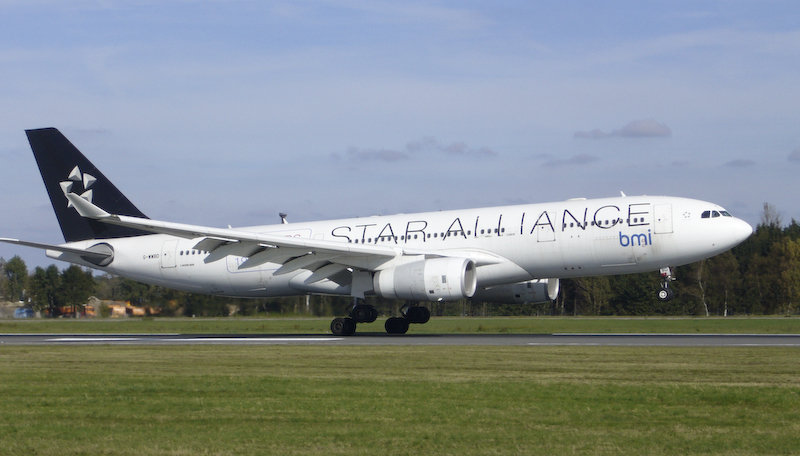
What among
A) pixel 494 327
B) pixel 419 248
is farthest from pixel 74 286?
pixel 419 248

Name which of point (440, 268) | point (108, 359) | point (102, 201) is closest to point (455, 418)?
point (108, 359)

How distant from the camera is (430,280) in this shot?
2723cm

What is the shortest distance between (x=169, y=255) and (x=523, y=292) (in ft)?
47.4

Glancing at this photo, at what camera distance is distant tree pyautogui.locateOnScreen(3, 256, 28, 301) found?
8984cm

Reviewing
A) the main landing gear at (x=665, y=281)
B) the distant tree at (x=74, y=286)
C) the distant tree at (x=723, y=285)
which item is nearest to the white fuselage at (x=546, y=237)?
the main landing gear at (x=665, y=281)

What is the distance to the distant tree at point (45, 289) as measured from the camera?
2317 inches

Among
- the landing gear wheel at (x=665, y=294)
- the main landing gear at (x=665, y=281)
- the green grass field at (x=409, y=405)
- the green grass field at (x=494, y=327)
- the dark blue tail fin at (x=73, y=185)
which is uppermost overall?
the dark blue tail fin at (x=73, y=185)

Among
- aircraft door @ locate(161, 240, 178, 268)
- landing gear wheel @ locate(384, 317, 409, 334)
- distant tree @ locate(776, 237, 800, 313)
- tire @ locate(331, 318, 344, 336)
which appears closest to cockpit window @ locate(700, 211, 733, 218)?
landing gear wheel @ locate(384, 317, 409, 334)

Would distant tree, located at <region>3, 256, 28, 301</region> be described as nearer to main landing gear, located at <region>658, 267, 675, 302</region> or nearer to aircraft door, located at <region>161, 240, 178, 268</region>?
aircraft door, located at <region>161, 240, 178, 268</region>

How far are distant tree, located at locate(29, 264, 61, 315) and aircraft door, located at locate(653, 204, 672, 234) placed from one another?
1775 inches

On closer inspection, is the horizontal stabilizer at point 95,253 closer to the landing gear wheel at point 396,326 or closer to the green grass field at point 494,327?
the green grass field at point 494,327

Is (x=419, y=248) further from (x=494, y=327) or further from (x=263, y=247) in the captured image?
(x=494, y=327)

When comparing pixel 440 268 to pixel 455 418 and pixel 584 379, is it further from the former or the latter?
pixel 455 418

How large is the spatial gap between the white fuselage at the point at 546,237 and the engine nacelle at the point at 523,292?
240 cm
